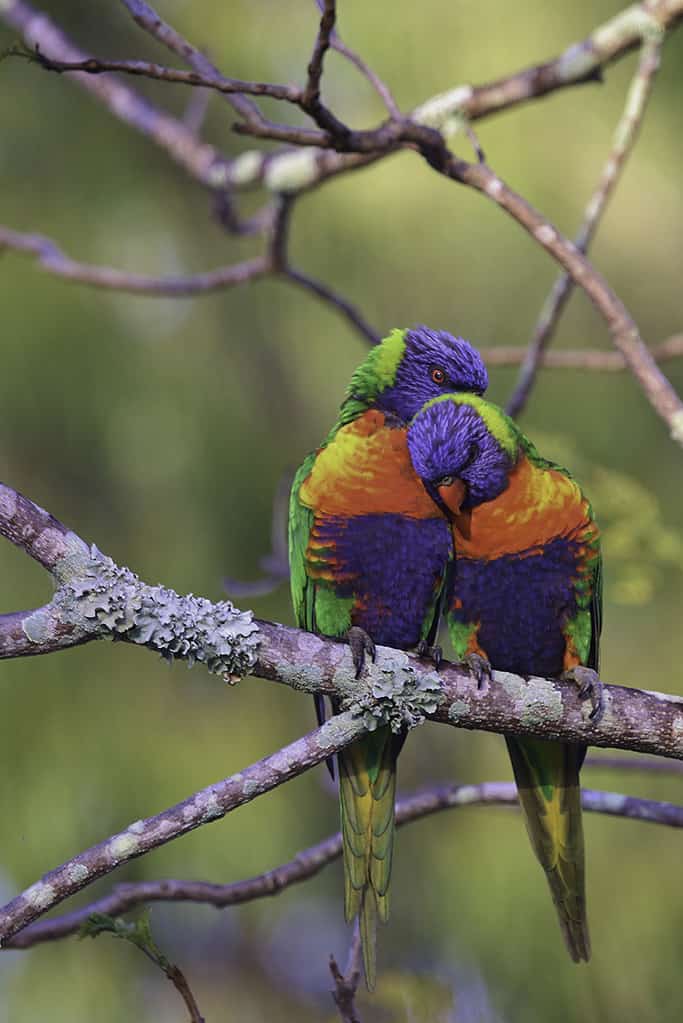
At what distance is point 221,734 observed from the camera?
4.11 m

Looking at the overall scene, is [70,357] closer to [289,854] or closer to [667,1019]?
[289,854]

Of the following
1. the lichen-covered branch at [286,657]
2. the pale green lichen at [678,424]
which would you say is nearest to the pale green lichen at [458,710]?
the lichen-covered branch at [286,657]

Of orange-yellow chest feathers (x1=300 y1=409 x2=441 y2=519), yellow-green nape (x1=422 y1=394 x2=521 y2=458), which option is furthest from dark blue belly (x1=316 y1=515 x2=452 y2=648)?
yellow-green nape (x1=422 y1=394 x2=521 y2=458)

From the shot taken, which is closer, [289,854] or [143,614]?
[143,614]

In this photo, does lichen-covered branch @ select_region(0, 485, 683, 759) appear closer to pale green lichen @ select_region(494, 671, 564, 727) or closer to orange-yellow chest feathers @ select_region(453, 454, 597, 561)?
pale green lichen @ select_region(494, 671, 564, 727)

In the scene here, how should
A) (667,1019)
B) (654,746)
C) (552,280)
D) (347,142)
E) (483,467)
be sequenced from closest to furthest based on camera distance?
(654,746)
(347,142)
(483,467)
(667,1019)
(552,280)

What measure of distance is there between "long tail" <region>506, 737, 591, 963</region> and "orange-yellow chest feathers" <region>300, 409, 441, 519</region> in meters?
0.71

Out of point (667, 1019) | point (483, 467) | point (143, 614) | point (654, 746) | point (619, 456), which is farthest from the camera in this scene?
point (619, 456)

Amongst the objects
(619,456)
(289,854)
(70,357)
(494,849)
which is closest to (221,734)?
(289,854)

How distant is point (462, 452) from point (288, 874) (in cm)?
115

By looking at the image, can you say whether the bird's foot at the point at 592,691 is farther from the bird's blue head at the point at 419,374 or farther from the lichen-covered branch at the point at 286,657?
the bird's blue head at the point at 419,374

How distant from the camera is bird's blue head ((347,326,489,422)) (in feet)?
10.2

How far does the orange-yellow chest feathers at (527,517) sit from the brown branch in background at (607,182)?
445 millimetres

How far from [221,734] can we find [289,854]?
20.6 inches
